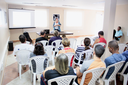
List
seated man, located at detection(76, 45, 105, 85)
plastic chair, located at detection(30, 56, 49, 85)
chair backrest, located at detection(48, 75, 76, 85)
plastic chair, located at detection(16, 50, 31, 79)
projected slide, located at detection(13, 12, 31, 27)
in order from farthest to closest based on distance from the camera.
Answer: projected slide, located at detection(13, 12, 31, 27)
plastic chair, located at detection(16, 50, 31, 79)
plastic chair, located at detection(30, 56, 49, 85)
seated man, located at detection(76, 45, 105, 85)
chair backrest, located at detection(48, 75, 76, 85)

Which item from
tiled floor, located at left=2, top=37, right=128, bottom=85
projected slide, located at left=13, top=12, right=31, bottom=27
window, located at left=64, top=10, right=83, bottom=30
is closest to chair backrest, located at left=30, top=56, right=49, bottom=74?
tiled floor, located at left=2, top=37, right=128, bottom=85

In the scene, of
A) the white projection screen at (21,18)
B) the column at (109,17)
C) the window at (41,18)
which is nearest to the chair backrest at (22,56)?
the column at (109,17)

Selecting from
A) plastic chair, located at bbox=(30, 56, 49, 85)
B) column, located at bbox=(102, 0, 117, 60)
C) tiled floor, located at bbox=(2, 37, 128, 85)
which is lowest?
tiled floor, located at bbox=(2, 37, 128, 85)

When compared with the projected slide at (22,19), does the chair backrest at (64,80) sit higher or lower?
lower

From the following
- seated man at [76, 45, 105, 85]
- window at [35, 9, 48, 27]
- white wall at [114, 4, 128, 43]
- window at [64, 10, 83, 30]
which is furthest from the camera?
window at [64, 10, 83, 30]

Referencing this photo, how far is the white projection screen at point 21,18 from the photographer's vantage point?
24.1 ft

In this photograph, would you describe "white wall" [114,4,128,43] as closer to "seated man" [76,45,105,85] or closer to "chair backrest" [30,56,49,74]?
"seated man" [76,45,105,85]

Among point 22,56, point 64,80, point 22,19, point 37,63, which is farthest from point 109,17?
point 22,19

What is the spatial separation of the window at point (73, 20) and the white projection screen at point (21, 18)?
2.90 metres

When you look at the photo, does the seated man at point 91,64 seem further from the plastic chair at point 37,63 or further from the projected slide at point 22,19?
the projected slide at point 22,19

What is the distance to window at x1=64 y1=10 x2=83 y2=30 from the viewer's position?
967 cm

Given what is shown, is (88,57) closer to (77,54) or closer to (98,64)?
(77,54)

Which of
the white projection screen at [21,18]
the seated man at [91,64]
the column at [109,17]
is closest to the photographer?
the seated man at [91,64]

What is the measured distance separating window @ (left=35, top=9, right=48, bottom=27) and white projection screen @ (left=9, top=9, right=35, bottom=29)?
0.36 m
